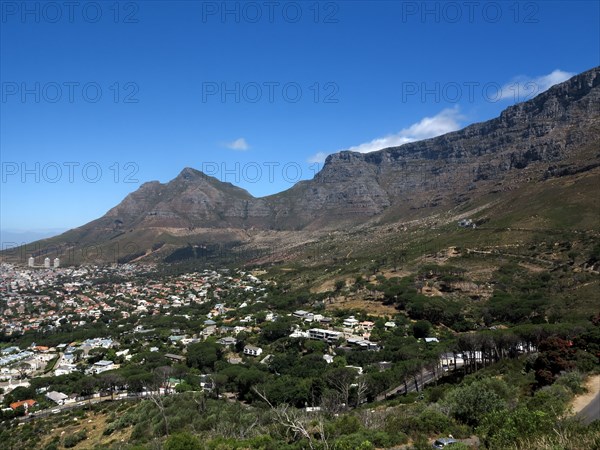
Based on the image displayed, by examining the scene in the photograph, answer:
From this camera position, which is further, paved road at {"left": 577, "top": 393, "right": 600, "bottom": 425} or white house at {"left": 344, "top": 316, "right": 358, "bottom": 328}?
white house at {"left": 344, "top": 316, "right": 358, "bottom": 328}

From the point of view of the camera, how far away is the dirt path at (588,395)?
16.2 meters

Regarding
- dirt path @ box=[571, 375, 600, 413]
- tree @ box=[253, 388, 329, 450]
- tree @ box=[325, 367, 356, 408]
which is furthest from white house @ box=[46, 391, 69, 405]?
dirt path @ box=[571, 375, 600, 413]

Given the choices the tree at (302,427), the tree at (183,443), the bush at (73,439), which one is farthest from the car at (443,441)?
the bush at (73,439)

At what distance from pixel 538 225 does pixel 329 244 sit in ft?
208

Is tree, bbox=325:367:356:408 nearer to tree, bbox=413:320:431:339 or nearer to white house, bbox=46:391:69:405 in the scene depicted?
tree, bbox=413:320:431:339

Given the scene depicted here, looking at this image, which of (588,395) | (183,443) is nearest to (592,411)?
(588,395)

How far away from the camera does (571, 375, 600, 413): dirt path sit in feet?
53.3

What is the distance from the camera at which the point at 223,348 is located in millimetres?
41938

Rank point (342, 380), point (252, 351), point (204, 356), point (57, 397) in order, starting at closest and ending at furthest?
1. point (342, 380)
2. point (57, 397)
3. point (204, 356)
4. point (252, 351)

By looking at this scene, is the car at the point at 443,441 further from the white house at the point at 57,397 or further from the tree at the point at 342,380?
the white house at the point at 57,397

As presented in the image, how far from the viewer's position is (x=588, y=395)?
1738cm

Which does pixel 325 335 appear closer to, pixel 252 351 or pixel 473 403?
pixel 252 351

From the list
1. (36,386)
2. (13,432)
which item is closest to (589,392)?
(13,432)

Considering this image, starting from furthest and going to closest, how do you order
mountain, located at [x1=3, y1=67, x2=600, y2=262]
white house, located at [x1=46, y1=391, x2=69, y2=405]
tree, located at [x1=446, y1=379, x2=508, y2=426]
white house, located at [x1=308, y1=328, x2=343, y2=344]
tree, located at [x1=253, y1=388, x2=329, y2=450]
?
mountain, located at [x1=3, y1=67, x2=600, y2=262]
white house, located at [x1=308, y1=328, x2=343, y2=344]
white house, located at [x1=46, y1=391, x2=69, y2=405]
tree, located at [x1=446, y1=379, x2=508, y2=426]
tree, located at [x1=253, y1=388, x2=329, y2=450]
